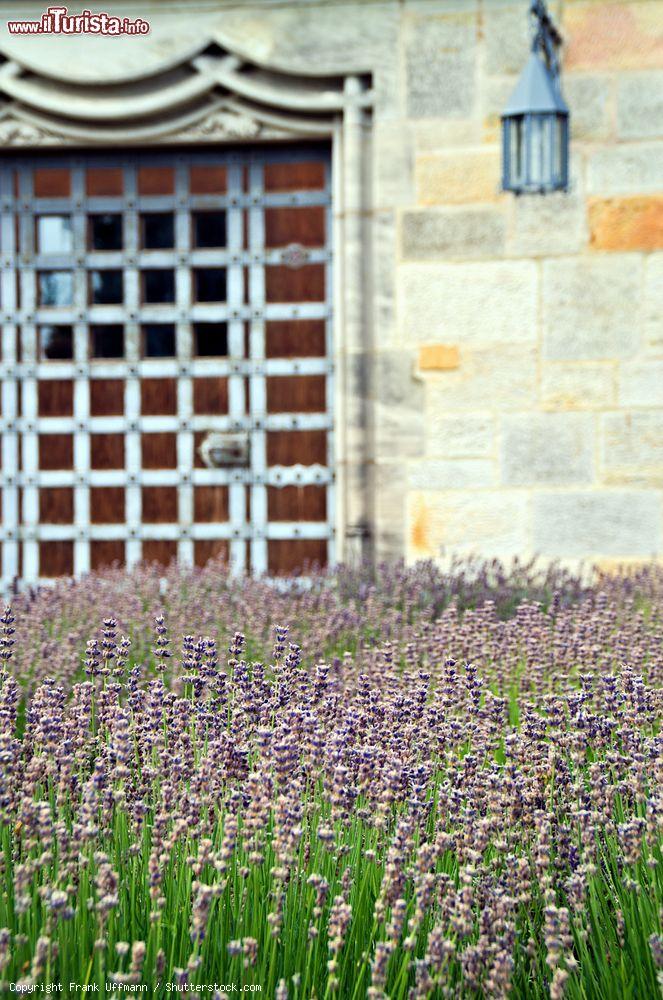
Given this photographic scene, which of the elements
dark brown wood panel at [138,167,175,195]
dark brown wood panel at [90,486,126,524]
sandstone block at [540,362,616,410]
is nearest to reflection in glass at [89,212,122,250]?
dark brown wood panel at [138,167,175,195]

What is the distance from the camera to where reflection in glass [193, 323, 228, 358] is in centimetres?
773

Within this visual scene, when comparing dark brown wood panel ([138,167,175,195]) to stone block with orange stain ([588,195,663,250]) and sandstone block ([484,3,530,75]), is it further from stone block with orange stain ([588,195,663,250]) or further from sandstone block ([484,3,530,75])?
stone block with orange stain ([588,195,663,250])

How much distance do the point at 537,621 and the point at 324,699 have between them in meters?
1.27

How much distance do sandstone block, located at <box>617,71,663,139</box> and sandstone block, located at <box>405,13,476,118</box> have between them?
0.87 m

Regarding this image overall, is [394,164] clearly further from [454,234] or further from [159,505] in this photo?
[159,505]

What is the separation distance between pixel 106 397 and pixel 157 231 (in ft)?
3.58

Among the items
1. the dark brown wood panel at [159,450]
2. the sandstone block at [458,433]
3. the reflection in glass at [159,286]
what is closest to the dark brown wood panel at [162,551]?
the dark brown wood panel at [159,450]

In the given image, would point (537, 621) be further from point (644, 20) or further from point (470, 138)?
point (644, 20)

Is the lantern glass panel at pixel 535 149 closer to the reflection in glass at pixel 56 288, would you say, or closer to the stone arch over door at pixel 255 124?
the stone arch over door at pixel 255 124

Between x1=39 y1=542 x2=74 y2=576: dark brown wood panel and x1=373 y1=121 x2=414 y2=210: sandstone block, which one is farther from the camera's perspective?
x1=39 y1=542 x2=74 y2=576: dark brown wood panel

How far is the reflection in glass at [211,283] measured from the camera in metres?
7.72

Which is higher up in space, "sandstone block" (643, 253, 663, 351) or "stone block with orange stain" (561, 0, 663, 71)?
"stone block with orange stain" (561, 0, 663, 71)

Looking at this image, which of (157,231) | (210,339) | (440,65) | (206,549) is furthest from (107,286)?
(440,65)

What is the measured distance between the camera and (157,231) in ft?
25.5
